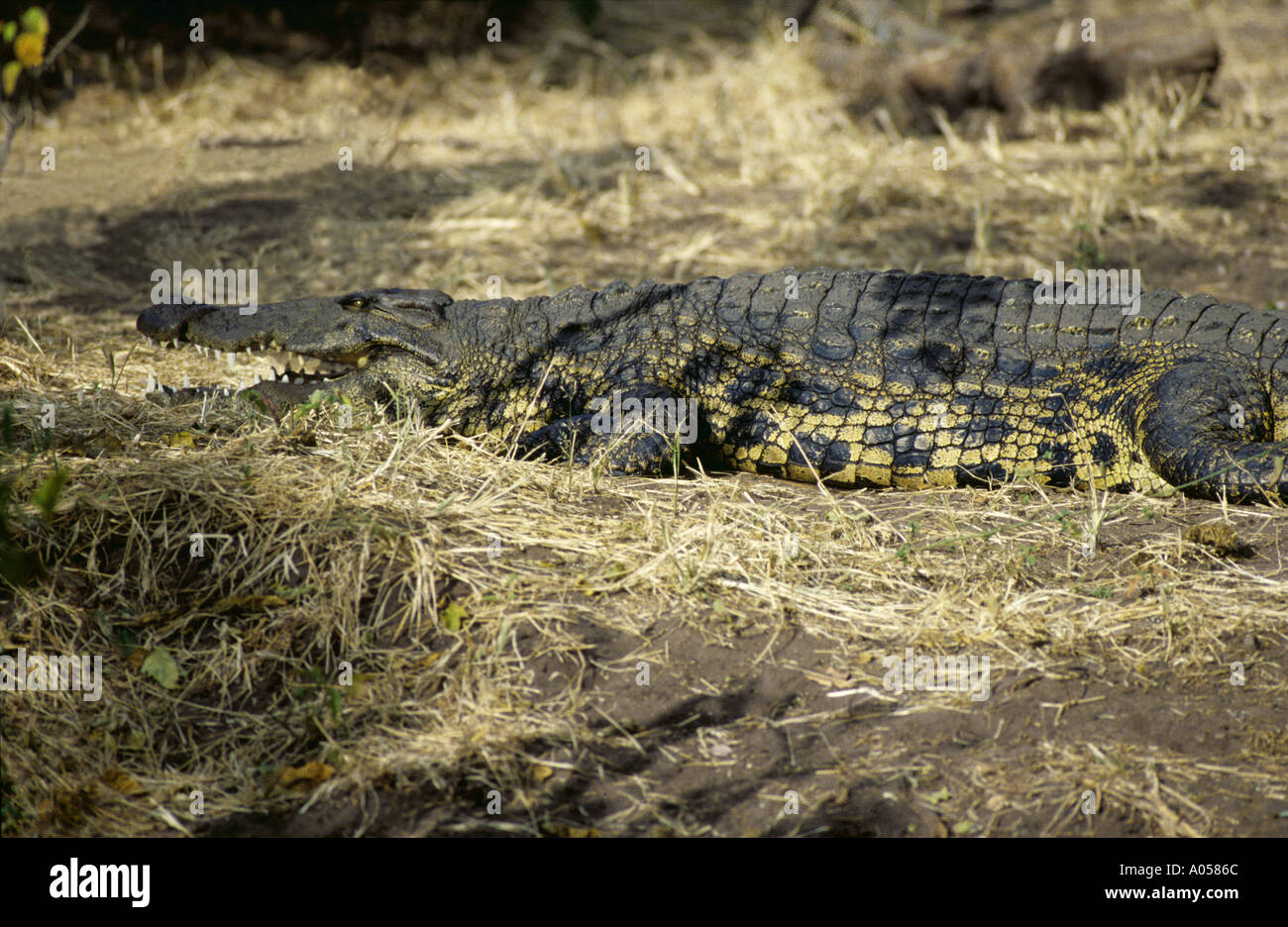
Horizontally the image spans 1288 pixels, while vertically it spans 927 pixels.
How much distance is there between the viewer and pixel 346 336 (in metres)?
4.61

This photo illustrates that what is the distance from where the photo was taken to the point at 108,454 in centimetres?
362

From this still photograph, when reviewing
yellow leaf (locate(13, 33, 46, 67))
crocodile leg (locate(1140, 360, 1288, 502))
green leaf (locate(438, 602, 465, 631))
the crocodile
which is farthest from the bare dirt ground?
yellow leaf (locate(13, 33, 46, 67))

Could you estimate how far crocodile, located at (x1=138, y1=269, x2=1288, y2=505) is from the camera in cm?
413

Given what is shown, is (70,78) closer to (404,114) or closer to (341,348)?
(404,114)

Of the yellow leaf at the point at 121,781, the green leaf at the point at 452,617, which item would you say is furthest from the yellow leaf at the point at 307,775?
the green leaf at the point at 452,617

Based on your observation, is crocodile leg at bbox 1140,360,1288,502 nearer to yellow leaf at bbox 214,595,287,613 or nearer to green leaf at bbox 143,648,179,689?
yellow leaf at bbox 214,595,287,613

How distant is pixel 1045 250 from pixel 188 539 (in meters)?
5.47

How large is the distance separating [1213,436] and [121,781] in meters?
3.78

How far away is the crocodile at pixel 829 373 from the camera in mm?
4129

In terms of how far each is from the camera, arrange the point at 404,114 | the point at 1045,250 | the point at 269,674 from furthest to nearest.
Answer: the point at 404,114 → the point at 1045,250 → the point at 269,674

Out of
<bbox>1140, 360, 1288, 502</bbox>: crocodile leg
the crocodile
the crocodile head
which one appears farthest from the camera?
the crocodile head

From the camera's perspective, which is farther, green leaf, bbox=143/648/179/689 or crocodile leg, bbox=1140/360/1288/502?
crocodile leg, bbox=1140/360/1288/502

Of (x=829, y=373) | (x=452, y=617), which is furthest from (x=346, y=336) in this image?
(x=829, y=373)

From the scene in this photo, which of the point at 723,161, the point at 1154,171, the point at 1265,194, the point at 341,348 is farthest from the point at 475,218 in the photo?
the point at 1265,194
